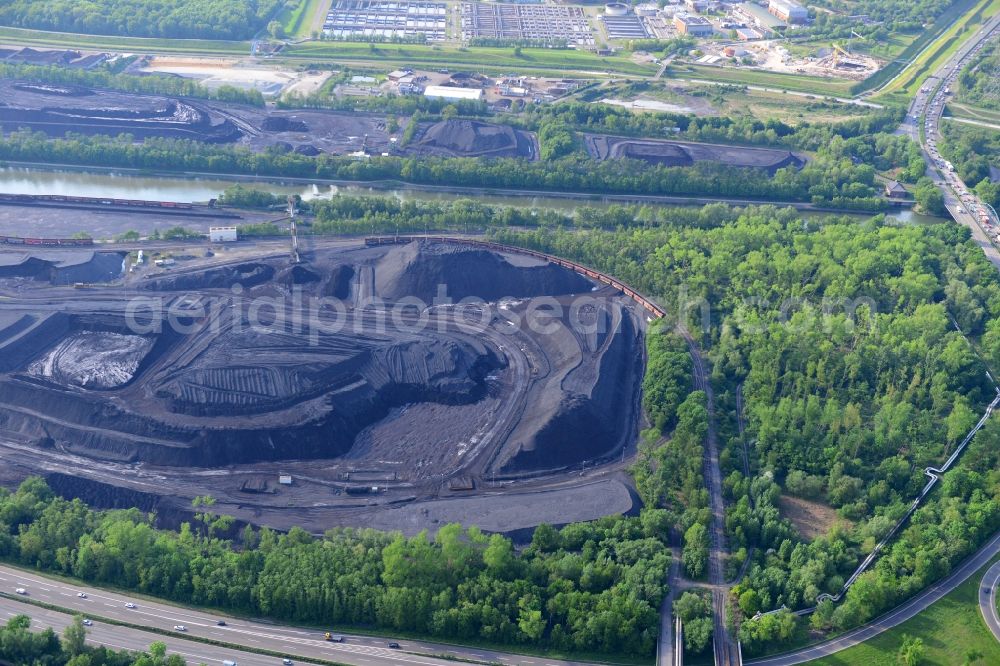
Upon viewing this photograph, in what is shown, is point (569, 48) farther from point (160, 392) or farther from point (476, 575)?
point (476, 575)

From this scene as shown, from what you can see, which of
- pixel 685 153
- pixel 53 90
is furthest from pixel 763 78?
pixel 53 90

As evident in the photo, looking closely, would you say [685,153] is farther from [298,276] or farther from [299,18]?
[299,18]

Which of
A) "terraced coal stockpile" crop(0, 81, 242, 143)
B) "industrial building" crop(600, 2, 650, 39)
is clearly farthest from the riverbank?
"industrial building" crop(600, 2, 650, 39)

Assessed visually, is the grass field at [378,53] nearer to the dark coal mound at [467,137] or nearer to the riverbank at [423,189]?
the dark coal mound at [467,137]

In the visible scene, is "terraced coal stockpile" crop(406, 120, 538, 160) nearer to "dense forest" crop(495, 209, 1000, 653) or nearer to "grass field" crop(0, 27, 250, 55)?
"dense forest" crop(495, 209, 1000, 653)

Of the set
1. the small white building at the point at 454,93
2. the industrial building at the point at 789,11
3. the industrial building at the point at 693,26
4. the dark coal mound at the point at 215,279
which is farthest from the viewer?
the industrial building at the point at 789,11

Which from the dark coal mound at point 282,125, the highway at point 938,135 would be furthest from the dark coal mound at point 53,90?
the highway at point 938,135
